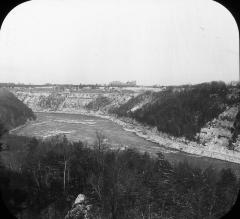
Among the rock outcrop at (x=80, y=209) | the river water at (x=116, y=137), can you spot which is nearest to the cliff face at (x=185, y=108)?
the river water at (x=116, y=137)

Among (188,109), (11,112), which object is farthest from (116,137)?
(11,112)

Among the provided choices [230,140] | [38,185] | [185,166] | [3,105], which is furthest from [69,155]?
[3,105]

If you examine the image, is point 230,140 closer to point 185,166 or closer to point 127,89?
point 185,166

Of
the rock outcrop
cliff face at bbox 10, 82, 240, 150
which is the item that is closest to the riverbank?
cliff face at bbox 10, 82, 240, 150

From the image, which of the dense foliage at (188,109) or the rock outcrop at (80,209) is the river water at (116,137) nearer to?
the dense foliage at (188,109)

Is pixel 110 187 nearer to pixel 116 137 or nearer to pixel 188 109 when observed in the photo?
pixel 116 137

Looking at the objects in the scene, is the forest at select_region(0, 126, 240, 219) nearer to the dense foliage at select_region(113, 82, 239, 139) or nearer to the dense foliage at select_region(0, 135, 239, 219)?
the dense foliage at select_region(0, 135, 239, 219)
